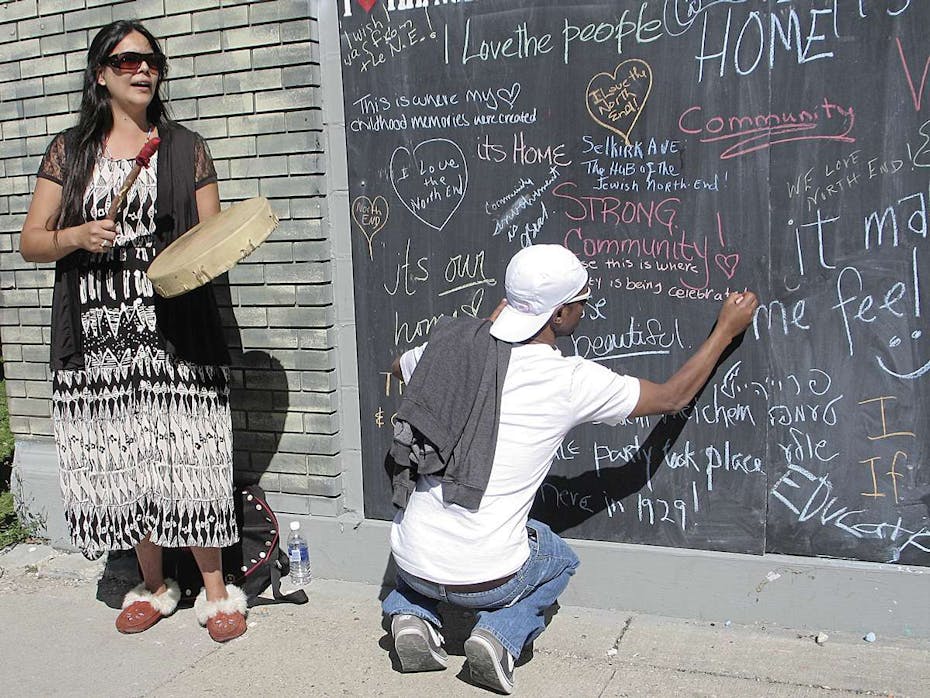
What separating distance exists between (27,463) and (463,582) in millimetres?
2964

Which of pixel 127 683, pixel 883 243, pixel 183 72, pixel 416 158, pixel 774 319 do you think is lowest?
pixel 127 683

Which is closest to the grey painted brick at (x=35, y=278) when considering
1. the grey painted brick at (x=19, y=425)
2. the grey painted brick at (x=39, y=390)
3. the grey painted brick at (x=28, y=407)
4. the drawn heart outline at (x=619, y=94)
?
the grey painted brick at (x=39, y=390)

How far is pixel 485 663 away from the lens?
3.41 m

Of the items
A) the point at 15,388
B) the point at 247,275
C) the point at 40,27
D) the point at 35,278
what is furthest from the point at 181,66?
the point at 15,388

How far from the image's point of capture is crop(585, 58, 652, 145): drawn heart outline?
3863mm

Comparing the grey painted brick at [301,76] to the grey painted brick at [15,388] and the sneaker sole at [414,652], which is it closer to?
the grey painted brick at [15,388]

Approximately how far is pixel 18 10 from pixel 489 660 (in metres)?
3.94

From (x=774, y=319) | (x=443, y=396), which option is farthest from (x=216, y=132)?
(x=774, y=319)

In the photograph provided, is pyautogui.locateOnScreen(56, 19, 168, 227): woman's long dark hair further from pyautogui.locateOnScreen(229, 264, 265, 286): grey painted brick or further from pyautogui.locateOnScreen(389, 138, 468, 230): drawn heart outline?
pyautogui.locateOnScreen(389, 138, 468, 230): drawn heart outline

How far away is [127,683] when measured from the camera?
3758 millimetres

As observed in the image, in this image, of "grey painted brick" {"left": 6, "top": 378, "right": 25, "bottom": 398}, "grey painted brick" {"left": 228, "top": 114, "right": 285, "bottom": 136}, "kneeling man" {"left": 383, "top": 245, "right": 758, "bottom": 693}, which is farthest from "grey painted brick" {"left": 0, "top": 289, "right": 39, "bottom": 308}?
"kneeling man" {"left": 383, "top": 245, "right": 758, "bottom": 693}

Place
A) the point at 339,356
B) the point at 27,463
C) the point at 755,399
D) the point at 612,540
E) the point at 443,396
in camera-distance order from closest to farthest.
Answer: the point at 443,396, the point at 755,399, the point at 612,540, the point at 339,356, the point at 27,463

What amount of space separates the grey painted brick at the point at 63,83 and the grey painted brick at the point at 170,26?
0.50 metres

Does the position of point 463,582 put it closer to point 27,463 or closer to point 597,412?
point 597,412
